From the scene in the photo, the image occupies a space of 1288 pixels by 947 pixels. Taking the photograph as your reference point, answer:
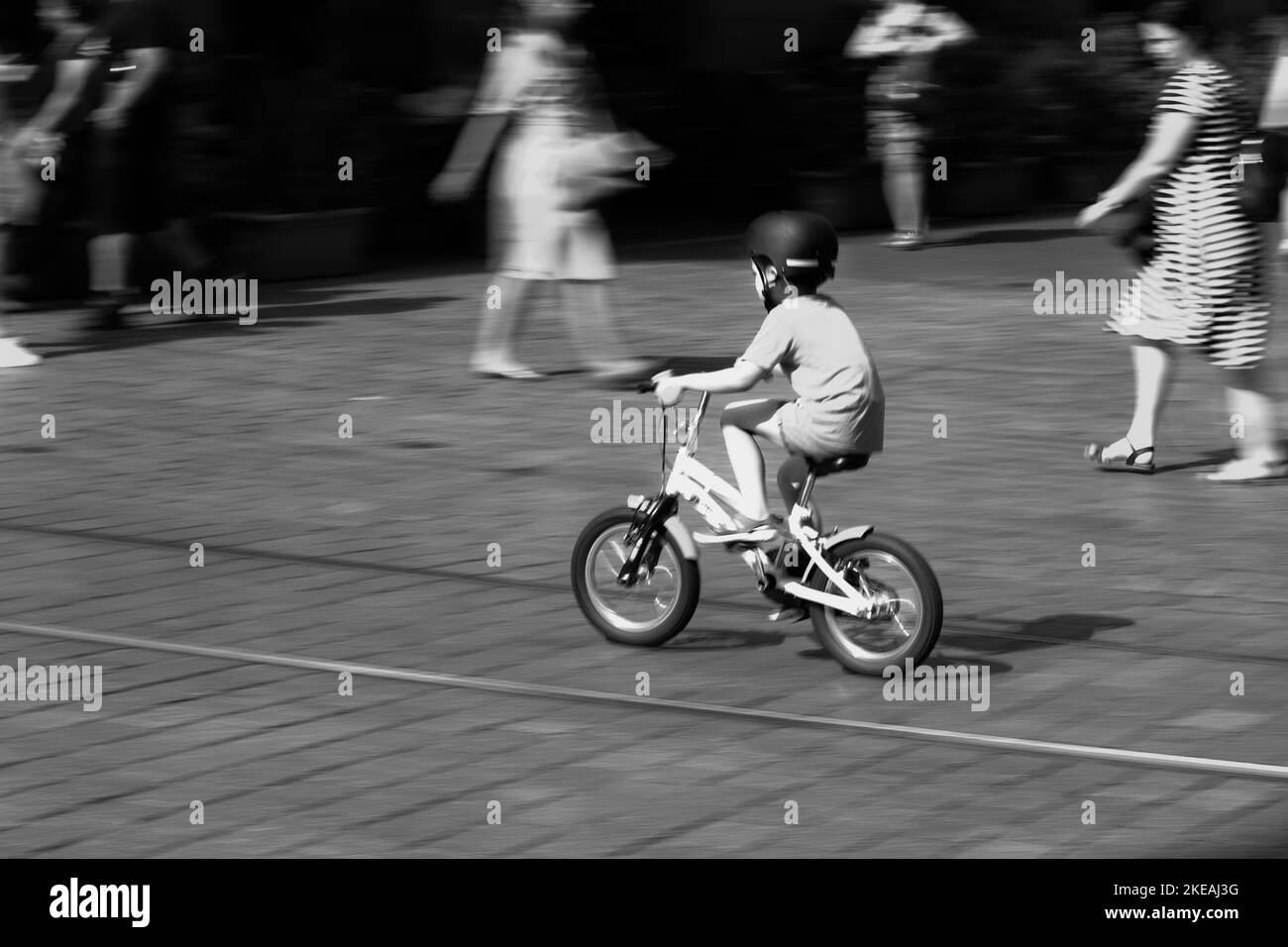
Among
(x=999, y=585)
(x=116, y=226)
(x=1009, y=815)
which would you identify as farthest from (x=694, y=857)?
(x=116, y=226)

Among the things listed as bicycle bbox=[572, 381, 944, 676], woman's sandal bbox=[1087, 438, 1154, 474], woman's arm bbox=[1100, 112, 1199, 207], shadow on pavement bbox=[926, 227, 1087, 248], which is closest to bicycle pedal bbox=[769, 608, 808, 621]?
bicycle bbox=[572, 381, 944, 676]

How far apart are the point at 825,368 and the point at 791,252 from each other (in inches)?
14.9

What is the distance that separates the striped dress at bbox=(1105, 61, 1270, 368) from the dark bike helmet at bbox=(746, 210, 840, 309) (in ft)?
10.3

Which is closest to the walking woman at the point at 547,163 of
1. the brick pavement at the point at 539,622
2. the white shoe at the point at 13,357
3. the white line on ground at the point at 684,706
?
the brick pavement at the point at 539,622

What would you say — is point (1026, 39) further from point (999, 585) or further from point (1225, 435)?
point (999, 585)

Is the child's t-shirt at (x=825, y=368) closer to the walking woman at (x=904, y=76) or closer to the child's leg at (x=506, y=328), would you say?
the child's leg at (x=506, y=328)

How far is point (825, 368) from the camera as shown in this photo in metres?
6.54

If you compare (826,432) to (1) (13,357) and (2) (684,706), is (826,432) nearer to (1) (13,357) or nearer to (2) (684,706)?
(2) (684,706)

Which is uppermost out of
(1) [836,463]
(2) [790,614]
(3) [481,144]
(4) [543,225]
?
(3) [481,144]

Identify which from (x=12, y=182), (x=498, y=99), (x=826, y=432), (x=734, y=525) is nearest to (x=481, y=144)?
(x=498, y=99)

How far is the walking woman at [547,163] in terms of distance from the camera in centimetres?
1131

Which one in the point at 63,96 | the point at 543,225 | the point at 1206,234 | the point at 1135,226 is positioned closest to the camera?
the point at 1206,234

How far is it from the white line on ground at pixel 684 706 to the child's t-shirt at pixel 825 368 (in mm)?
943
